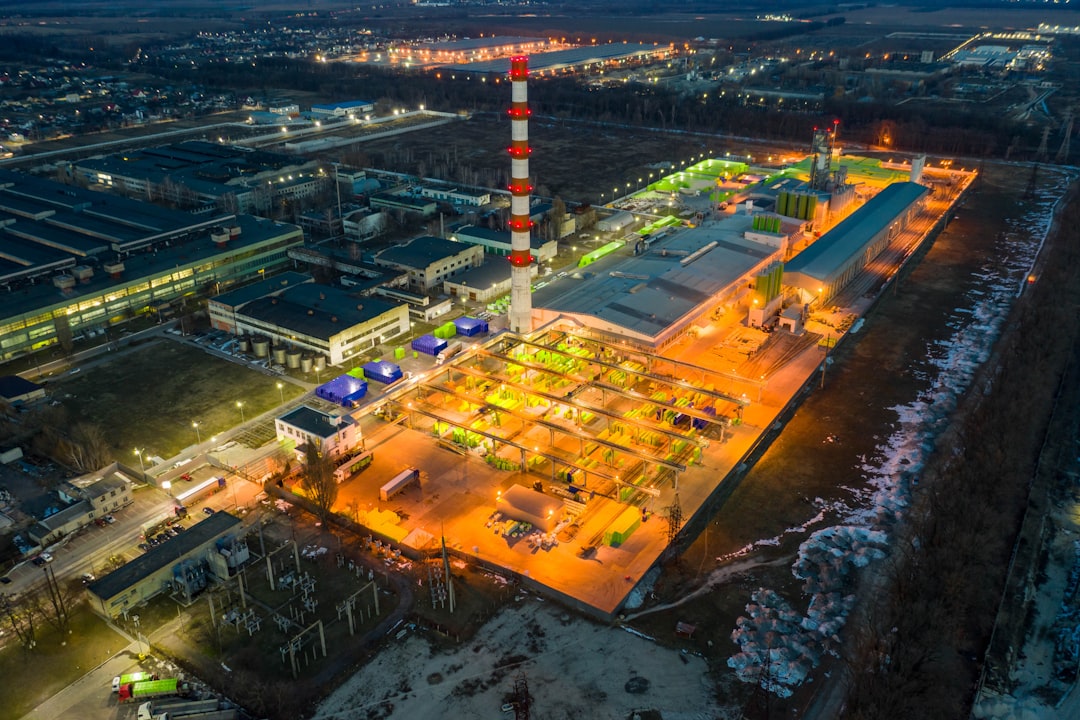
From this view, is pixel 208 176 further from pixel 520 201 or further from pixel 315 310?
pixel 520 201

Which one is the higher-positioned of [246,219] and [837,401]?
[246,219]

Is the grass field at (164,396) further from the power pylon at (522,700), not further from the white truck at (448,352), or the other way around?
the power pylon at (522,700)

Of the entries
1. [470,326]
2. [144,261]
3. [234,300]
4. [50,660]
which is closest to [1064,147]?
[470,326]

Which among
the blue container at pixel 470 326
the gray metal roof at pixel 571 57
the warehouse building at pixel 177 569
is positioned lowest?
the warehouse building at pixel 177 569

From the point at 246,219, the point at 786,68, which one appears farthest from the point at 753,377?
the point at 786,68

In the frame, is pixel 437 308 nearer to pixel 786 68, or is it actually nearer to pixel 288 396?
pixel 288 396

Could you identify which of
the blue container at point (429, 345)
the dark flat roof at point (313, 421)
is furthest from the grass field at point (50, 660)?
the blue container at point (429, 345)
